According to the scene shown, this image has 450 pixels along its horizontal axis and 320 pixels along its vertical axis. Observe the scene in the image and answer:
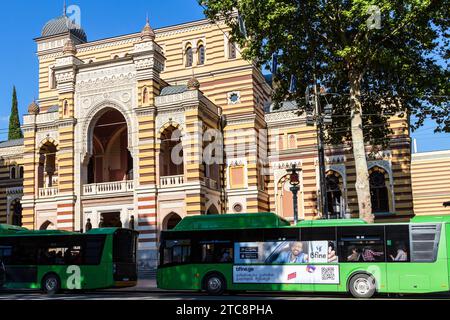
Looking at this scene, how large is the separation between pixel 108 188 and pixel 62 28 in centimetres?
1801

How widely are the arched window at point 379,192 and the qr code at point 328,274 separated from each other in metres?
17.7

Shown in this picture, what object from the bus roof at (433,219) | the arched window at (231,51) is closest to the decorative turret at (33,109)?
the arched window at (231,51)

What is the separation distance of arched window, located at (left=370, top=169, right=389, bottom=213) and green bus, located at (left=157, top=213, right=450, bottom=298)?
1723 centimetres

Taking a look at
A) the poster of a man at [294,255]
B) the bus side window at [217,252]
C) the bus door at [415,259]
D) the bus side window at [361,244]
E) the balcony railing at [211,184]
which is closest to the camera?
the bus door at [415,259]

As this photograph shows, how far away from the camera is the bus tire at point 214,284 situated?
61.0 feet

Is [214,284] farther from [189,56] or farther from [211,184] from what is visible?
[189,56]

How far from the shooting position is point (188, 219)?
787 inches

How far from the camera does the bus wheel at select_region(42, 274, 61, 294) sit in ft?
69.2

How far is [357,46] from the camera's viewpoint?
21.1 metres

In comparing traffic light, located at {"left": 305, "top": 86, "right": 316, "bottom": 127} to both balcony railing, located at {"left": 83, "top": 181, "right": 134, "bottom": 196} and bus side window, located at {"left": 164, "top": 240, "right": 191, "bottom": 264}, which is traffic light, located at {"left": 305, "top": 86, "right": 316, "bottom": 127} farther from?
balcony railing, located at {"left": 83, "top": 181, "right": 134, "bottom": 196}

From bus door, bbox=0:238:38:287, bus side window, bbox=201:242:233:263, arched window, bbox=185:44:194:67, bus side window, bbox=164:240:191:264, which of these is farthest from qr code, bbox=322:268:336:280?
arched window, bbox=185:44:194:67

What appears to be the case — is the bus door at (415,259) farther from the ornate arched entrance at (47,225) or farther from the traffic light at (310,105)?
the ornate arched entrance at (47,225)

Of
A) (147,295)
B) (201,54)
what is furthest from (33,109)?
(147,295)
